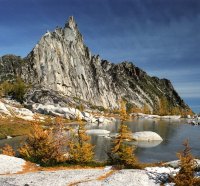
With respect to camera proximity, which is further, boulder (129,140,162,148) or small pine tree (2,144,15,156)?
boulder (129,140,162,148)

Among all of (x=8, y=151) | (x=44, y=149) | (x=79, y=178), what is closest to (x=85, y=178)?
(x=79, y=178)

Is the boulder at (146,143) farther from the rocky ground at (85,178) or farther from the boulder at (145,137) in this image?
the rocky ground at (85,178)

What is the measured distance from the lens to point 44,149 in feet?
175

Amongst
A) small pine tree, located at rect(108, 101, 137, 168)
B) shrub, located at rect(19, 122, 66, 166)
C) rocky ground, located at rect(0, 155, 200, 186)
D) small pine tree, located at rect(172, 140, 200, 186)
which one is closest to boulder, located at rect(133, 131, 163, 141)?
small pine tree, located at rect(108, 101, 137, 168)

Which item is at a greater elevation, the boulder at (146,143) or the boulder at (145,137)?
the boulder at (145,137)

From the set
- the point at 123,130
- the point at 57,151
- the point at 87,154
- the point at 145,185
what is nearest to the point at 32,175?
the point at 145,185

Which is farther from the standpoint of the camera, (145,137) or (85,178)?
(145,137)

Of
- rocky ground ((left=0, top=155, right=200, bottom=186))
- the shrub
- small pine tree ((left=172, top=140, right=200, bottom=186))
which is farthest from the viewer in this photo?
the shrub

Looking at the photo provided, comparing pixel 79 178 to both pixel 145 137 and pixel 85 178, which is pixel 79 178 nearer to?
pixel 85 178

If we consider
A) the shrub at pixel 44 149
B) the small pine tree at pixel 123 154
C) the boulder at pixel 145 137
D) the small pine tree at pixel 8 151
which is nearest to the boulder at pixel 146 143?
the boulder at pixel 145 137

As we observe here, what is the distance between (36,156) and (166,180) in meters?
23.4

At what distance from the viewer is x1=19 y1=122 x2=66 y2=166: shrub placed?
1966 inches

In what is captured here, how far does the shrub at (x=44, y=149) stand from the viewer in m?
49.9

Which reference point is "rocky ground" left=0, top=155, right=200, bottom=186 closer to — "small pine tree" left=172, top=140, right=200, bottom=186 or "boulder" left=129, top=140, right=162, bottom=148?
"small pine tree" left=172, top=140, right=200, bottom=186
